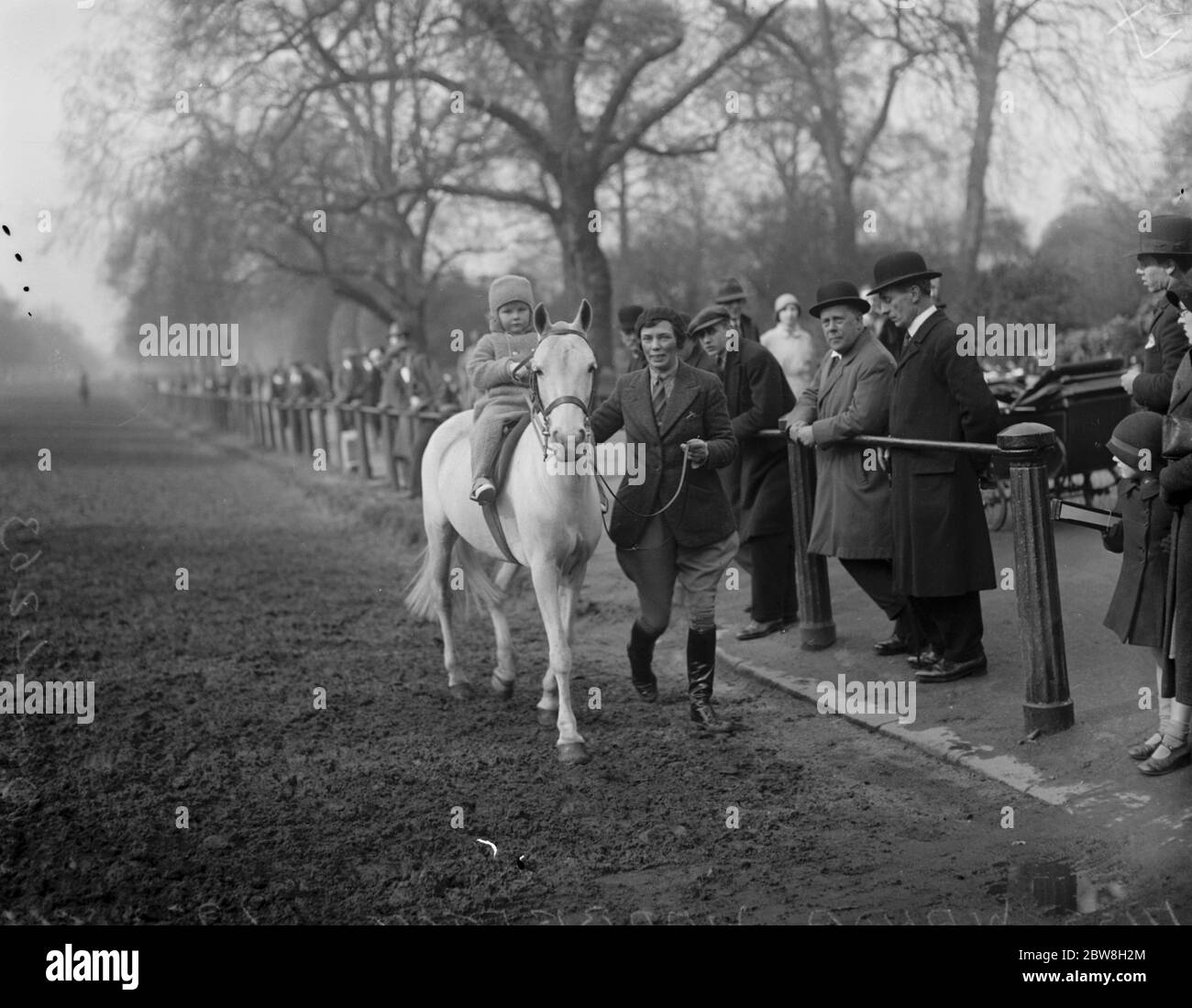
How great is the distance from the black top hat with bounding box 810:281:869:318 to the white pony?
5.01ft

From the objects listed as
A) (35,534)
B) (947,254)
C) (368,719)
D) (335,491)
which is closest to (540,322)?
(368,719)

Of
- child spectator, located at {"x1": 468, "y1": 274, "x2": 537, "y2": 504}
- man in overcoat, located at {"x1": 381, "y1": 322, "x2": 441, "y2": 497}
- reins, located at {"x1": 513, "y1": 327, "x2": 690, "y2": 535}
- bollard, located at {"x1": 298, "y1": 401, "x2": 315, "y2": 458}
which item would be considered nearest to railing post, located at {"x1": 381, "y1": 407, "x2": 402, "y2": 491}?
man in overcoat, located at {"x1": 381, "y1": 322, "x2": 441, "y2": 497}

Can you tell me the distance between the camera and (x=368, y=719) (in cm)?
729

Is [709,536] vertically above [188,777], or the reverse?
[709,536]

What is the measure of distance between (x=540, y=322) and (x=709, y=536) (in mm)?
1333

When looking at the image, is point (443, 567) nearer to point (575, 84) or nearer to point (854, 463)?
point (854, 463)

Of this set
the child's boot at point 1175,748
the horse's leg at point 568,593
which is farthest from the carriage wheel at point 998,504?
the child's boot at point 1175,748

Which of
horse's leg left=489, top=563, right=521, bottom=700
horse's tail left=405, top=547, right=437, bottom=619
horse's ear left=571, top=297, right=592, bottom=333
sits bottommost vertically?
horse's leg left=489, top=563, right=521, bottom=700

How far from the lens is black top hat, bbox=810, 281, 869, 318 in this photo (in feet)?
24.9

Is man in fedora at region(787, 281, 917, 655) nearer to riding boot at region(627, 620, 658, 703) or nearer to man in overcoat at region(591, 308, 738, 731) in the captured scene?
man in overcoat at region(591, 308, 738, 731)

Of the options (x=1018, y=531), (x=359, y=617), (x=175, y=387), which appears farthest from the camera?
(x=175, y=387)
